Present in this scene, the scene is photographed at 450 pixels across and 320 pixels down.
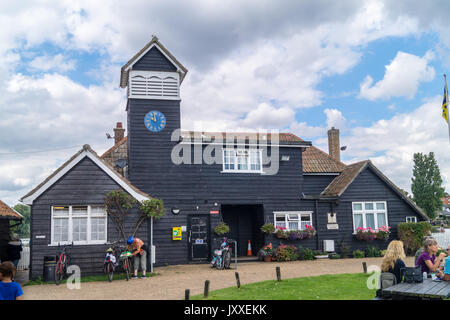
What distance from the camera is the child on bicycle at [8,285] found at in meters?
6.06

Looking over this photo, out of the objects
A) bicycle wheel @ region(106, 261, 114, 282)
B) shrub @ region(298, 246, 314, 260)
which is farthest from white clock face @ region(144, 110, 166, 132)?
shrub @ region(298, 246, 314, 260)

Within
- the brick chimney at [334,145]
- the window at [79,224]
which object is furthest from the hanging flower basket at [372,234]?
the window at [79,224]

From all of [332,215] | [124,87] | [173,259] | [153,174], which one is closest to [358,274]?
[332,215]

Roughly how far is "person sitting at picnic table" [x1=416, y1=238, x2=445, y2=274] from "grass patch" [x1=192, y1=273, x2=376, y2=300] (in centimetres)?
165

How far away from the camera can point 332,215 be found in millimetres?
21344

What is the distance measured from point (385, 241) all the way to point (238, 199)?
7904 mm

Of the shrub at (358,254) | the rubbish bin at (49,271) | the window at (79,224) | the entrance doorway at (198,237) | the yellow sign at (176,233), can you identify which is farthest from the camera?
the shrub at (358,254)

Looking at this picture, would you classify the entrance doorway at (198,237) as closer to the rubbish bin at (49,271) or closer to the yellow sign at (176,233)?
the yellow sign at (176,233)

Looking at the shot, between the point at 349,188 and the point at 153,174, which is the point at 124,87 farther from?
the point at 349,188

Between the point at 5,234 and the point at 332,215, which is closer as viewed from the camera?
the point at 5,234

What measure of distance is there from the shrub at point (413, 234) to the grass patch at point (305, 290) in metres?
8.45

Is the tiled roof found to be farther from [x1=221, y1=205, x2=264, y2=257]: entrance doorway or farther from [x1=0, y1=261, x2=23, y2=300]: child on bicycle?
[x1=0, y1=261, x2=23, y2=300]: child on bicycle

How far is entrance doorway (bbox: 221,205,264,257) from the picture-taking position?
2206 centimetres

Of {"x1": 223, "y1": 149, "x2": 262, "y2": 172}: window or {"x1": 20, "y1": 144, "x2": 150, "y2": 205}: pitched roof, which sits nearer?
{"x1": 20, "y1": 144, "x2": 150, "y2": 205}: pitched roof
